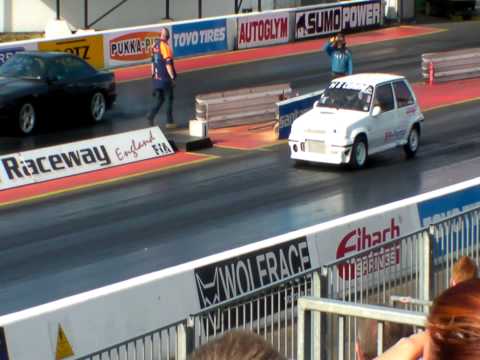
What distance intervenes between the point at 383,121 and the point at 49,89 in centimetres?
742

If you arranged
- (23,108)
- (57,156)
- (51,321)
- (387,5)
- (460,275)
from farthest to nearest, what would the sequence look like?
(387,5) → (23,108) → (57,156) → (51,321) → (460,275)

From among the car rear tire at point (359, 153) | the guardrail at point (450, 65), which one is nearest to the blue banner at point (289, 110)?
the car rear tire at point (359, 153)

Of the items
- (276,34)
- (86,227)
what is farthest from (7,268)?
(276,34)

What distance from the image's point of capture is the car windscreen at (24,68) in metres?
24.9

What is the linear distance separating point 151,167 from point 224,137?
3.54 metres

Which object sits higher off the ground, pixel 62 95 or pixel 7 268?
pixel 62 95

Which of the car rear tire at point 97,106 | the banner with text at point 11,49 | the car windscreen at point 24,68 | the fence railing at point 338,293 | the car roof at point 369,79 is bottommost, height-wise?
the car rear tire at point 97,106

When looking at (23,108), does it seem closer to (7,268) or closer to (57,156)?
(57,156)

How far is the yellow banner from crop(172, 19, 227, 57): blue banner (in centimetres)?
337

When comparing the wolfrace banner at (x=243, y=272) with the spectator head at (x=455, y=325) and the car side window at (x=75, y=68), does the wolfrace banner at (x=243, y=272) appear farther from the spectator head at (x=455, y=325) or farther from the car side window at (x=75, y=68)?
the car side window at (x=75, y=68)

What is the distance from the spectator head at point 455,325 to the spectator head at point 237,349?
402mm

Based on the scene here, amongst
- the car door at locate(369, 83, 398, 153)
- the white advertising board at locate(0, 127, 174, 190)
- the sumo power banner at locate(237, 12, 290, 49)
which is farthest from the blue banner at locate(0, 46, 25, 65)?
the car door at locate(369, 83, 398, 153)

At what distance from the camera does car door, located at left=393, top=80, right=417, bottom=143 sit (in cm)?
2281

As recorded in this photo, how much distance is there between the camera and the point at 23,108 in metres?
24.2
